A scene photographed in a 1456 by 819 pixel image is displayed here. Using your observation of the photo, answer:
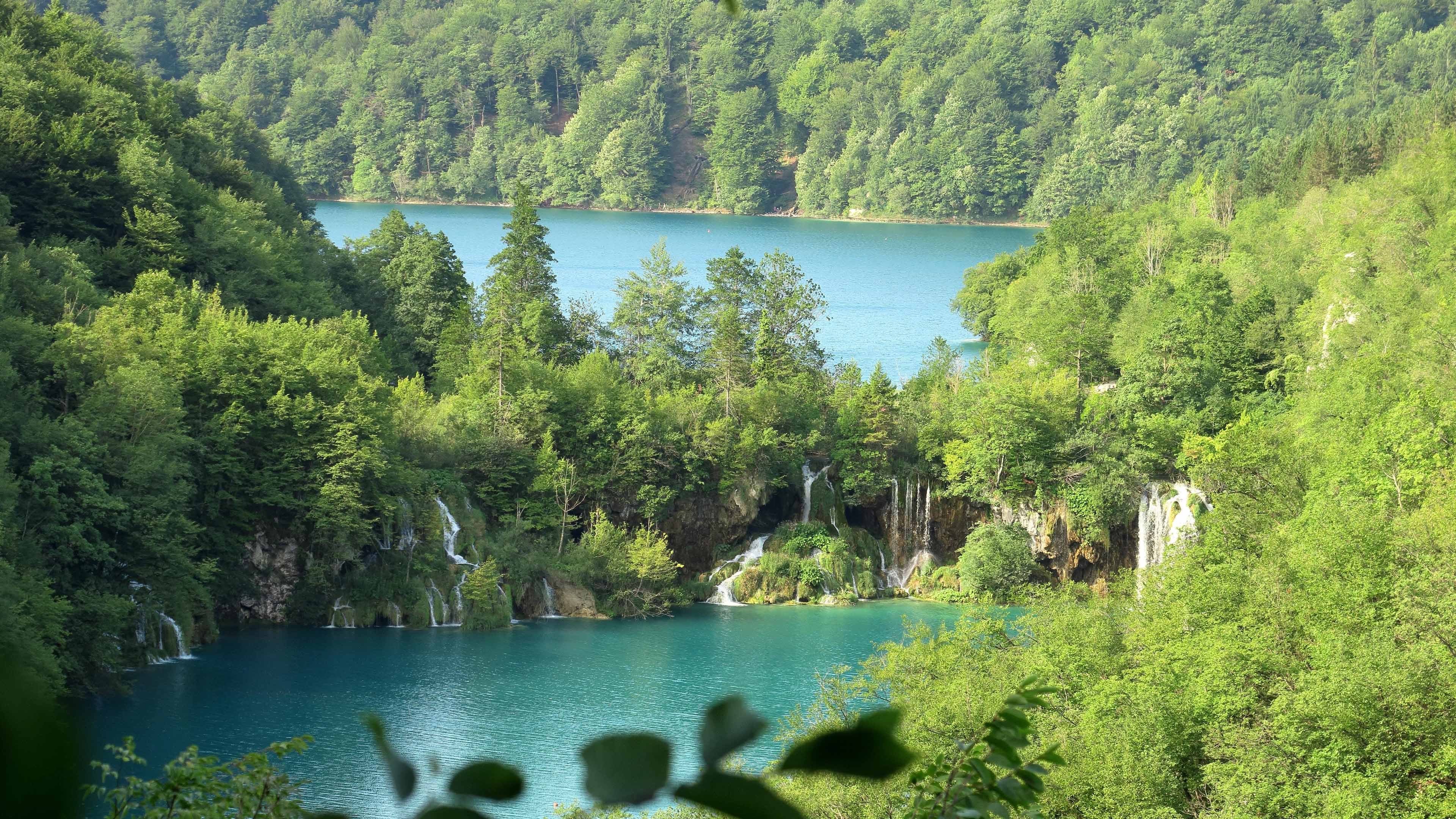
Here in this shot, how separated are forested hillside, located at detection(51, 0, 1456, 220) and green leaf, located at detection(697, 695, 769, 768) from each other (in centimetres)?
11256

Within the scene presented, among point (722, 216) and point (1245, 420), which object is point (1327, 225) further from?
point (722, 216)

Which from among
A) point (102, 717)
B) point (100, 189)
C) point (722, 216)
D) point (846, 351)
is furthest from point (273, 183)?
point (722, 216)

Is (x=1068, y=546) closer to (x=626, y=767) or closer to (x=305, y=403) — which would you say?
(x=305, y=403)

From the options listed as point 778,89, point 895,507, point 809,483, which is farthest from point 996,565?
point 778,89

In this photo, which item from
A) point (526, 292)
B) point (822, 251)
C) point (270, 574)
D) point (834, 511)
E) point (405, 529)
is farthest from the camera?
point (822, 251)

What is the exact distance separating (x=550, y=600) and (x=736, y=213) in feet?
301

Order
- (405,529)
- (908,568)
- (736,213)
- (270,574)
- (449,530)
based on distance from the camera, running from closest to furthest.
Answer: (270,574)
(405,529)
(449,530)
(908,568)
(736,213)

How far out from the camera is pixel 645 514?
3706cm

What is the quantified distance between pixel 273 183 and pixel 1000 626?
4179 centimetres

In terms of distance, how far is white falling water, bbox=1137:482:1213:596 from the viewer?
3628cm

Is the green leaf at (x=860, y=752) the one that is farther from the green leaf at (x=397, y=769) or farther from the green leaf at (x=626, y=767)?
the green leaf at (x=397, y=769)

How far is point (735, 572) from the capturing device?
37750 mm

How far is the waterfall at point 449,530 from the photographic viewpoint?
33.7 m

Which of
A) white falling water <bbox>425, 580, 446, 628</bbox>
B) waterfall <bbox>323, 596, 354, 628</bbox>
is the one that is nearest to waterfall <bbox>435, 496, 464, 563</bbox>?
white falling water <bbox>425, 580, 446, 628</bbox>
